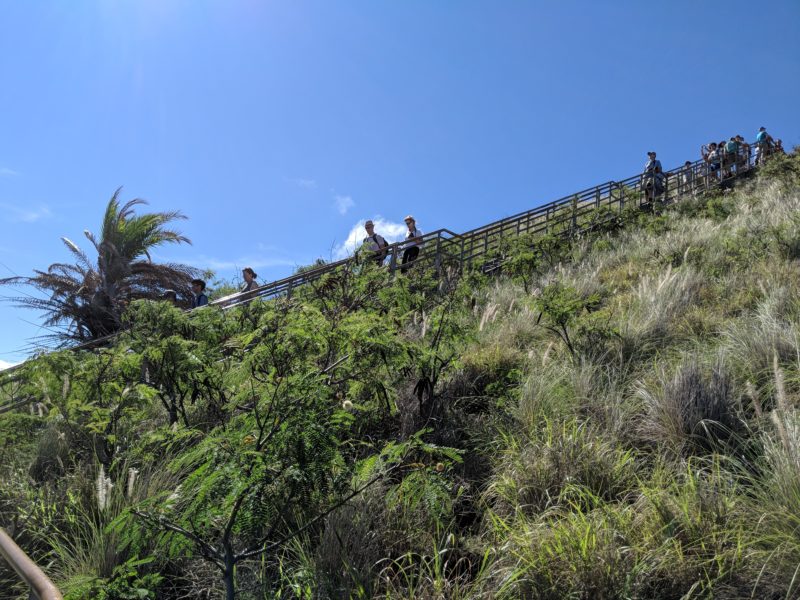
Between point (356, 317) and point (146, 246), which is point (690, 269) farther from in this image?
point (146, 246)

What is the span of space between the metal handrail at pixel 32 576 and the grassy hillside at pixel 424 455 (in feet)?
3.26

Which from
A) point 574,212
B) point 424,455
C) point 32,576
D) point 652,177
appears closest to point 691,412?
point 424,455

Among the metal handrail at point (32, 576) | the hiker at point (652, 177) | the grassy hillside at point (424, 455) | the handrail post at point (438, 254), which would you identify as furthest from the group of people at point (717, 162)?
the metal handrail at point (32, 576)

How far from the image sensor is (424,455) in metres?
4.14

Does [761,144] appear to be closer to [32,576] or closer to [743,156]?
[743,156]

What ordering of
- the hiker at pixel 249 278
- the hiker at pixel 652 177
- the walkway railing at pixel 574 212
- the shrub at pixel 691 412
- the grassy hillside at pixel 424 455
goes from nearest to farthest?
the grassy hillside at pixel 424 455, the shrub at pixel 691 412, the hiker at pixel 249 278, the walkway railing at pixel 574 212, the hiker at pixel 652 177

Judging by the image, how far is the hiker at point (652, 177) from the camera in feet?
63.7

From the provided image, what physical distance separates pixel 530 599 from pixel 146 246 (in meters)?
17.4

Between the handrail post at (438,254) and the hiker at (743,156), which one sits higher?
the hiker at (743,156)

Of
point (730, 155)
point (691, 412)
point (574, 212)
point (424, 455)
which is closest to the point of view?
point (691, 412)

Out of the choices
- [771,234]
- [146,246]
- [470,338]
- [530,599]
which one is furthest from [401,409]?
[146,246]

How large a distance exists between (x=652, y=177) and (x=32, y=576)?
841 inches

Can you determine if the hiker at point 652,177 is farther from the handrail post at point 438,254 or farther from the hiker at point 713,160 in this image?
the handrail post at point 438,254

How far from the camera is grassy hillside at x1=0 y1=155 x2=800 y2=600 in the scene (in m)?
2.78
